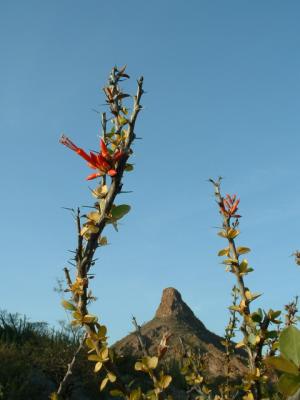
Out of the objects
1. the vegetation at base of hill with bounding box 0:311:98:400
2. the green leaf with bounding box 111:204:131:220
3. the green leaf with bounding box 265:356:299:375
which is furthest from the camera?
the vegetation at base of hill with bounding box 0:311:98:400

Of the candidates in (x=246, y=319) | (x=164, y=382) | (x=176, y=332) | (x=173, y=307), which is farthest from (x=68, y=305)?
(x=173, y=307)

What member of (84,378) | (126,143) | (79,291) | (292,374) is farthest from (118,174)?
(84,378)

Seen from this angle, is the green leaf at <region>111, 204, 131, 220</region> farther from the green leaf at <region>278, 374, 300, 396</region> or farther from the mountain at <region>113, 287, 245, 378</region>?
the mountain at <region>113, 287, 245, 378</region>

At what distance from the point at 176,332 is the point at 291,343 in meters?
16.2

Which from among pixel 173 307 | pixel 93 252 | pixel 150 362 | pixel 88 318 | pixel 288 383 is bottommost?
pixel 288 383

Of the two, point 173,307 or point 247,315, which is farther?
point 173,307

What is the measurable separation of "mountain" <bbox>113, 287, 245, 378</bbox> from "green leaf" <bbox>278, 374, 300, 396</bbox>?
13.8 metres

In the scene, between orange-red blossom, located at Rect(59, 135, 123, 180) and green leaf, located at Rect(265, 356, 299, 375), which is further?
orange-red blossom, located at Rect(59, 135, 123, 180)

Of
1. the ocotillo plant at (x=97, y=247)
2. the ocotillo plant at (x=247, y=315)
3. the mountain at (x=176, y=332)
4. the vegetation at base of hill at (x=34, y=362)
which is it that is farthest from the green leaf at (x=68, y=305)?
the mountain at (x=176, y=332)

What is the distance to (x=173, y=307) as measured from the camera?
18391 mm

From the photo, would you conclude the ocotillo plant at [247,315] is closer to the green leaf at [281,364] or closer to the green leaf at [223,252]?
the green leaf at [223,252]

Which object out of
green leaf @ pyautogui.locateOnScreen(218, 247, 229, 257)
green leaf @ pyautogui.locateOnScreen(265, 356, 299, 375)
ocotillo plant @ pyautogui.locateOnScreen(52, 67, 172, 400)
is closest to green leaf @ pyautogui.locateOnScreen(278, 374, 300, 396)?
green leaf @ pyautogui.locateOnScreen(265, 356, 299, 375)

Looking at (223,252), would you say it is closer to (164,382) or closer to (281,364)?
(164,382)

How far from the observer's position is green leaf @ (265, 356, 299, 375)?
2.72 ft
